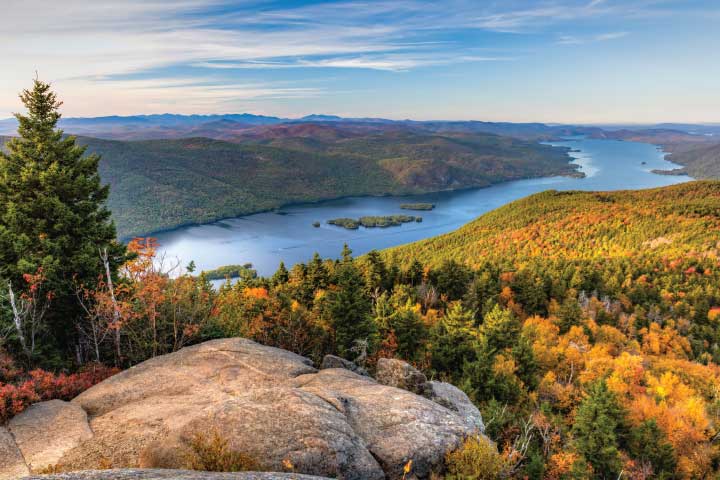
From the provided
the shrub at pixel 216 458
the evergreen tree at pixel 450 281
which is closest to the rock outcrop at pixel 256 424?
the shrub at pixel 216 458

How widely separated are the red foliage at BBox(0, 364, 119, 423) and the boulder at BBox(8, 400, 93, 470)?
0.34 meters

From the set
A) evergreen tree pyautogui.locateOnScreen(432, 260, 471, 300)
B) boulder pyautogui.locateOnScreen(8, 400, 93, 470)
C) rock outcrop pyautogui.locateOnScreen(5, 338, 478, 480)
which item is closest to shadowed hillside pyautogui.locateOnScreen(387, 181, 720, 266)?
evergreen tree pyautogui.locateOnScreen(432, 260, 471, 300)

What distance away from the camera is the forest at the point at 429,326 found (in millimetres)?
22141

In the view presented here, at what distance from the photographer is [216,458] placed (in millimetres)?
9695

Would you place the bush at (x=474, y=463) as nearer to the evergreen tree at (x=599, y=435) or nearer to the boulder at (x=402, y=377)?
the boulder at (x=402, y=377)

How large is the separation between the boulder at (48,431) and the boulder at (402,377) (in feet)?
36.4

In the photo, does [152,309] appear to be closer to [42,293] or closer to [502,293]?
[42,293]

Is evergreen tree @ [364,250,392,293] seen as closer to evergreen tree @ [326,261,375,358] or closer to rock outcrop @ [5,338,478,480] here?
evergreen tree @ [326,261,375,358]

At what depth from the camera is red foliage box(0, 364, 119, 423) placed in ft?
45.1

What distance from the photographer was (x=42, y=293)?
77.9 feet

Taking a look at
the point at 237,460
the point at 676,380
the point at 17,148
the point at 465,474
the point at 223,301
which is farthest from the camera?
the point at 676,380

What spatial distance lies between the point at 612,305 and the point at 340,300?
240 ft

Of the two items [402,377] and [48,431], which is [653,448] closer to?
[402,377]

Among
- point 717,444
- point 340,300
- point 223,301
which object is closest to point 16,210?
point 223,301
